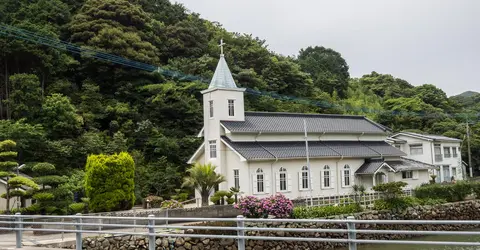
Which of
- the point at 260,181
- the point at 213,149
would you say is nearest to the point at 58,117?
the point at 213,149

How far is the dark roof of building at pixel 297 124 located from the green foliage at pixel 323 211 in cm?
787

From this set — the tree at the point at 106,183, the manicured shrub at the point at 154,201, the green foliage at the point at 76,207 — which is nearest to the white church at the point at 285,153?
the manicured shrub at the point at 154,201

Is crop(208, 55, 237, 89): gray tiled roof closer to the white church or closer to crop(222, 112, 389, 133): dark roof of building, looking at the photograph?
the white church

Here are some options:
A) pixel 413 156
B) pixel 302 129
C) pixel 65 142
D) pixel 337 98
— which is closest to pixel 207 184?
pixel 302 129

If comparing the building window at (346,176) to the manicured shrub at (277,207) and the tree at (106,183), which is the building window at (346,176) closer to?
the manicured shrub at (277,207)

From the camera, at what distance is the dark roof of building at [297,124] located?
3238 cm

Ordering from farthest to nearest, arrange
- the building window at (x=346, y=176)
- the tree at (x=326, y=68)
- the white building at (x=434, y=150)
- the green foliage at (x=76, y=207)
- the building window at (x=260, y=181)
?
the tree at (x=326, y=68) < the white building at (x=434, y=150) < the building window at (x=346, y=176) < the building window at (x=260, y=181) < the green foliage at (x=76, y=207)

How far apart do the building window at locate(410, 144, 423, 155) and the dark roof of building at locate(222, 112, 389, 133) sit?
890 cm

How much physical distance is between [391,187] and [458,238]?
477cm

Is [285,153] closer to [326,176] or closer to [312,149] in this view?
[312,149]

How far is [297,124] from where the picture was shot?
34.8 metres

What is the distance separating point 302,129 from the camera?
3419cm

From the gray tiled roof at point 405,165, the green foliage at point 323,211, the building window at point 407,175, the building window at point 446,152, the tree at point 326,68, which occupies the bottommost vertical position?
the green foliage at point 323,211

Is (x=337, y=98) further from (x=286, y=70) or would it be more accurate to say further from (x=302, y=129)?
(x=302, y=129)
